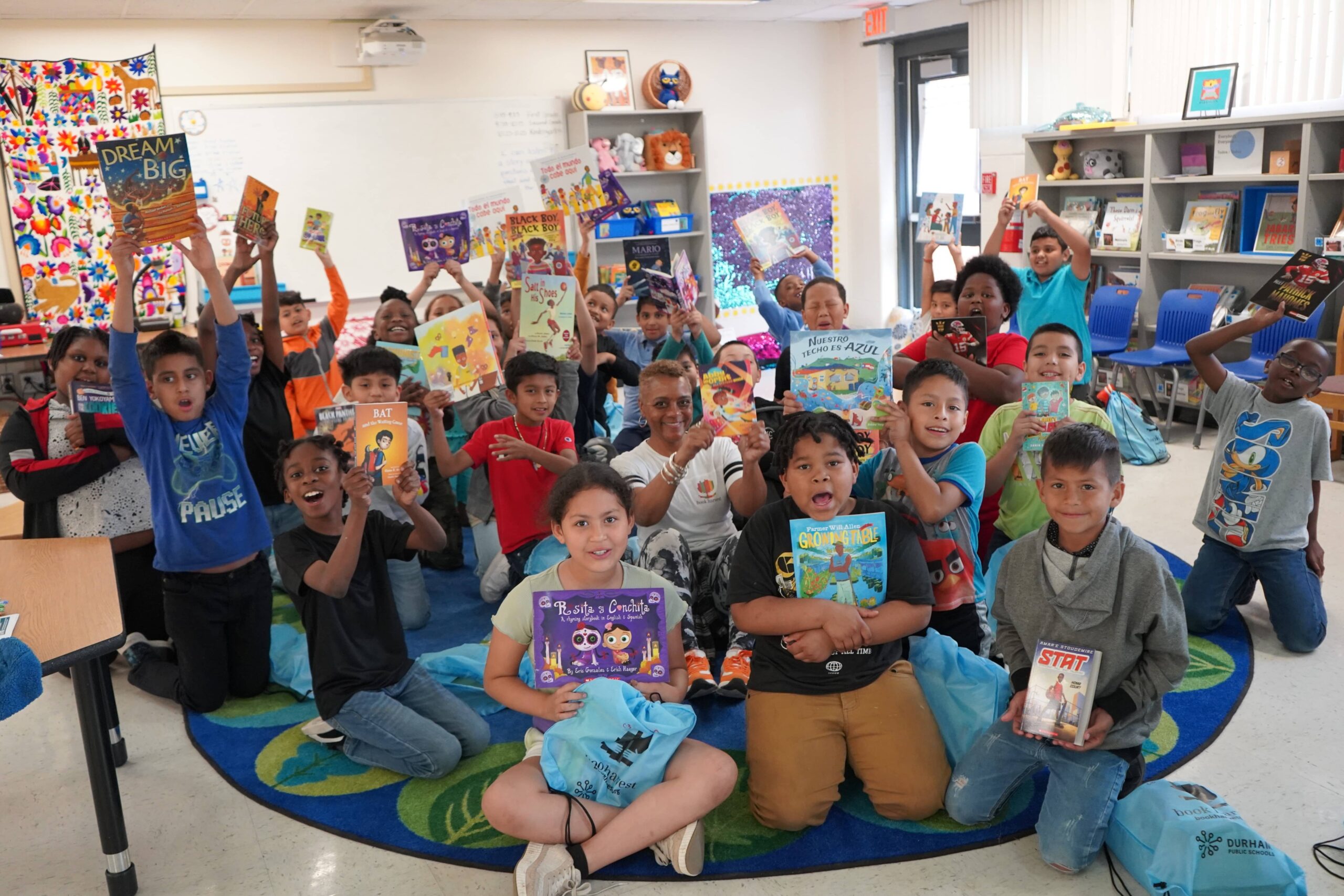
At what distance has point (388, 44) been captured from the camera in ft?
22.1

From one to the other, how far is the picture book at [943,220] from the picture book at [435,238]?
2106 mm

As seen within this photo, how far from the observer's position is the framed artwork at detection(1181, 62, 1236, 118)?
18.3 feet

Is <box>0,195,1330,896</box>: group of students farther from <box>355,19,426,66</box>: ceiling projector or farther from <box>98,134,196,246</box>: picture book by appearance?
<box>355,19,426,66</box>: ceiling projector

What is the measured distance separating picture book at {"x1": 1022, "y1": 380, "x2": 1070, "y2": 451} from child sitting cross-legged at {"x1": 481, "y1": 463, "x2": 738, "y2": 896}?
4.05ft

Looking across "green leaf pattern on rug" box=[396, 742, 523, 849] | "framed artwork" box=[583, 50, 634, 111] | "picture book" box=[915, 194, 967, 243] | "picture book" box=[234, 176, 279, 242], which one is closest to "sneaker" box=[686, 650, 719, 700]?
"green leaf pattern on rug" box=[396, 742, 523, 849]

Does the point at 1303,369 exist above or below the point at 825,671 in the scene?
above

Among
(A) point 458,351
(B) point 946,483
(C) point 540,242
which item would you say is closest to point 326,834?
(A) point 458,351

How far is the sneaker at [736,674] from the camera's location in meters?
2.91

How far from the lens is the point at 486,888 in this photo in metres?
2.22

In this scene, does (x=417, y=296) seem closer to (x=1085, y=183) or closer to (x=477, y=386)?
(x=477, y=386)

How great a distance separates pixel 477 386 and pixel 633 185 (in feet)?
15.8

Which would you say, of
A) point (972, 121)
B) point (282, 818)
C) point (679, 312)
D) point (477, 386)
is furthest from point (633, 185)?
point (282, 818)

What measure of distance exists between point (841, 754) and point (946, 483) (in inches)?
30.1

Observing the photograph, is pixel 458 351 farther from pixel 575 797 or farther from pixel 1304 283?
pixel 1304 283
